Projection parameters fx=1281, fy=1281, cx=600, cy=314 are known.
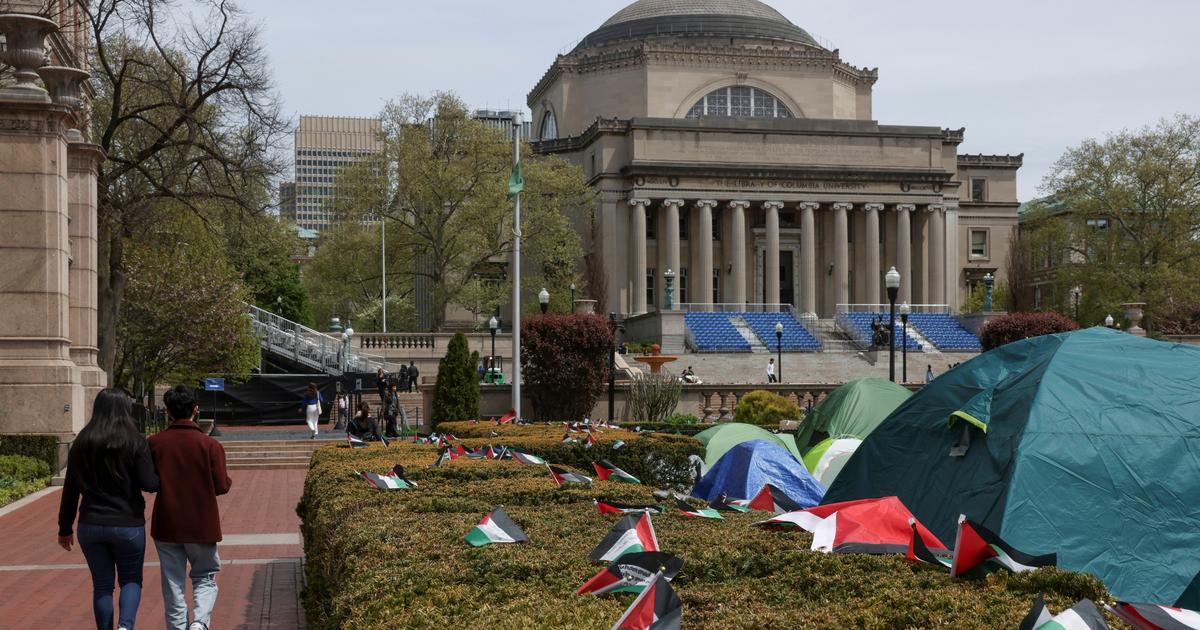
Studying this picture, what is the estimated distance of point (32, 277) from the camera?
2238cm

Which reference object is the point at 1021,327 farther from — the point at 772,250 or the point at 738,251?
the point at 738,251

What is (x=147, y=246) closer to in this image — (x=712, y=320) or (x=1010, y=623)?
(x=712, y=320)

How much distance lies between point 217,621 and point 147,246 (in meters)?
31.9

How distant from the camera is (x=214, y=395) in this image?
42.9 metres

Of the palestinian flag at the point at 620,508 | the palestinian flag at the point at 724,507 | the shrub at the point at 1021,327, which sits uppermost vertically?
the shrub at the point at 1021,327

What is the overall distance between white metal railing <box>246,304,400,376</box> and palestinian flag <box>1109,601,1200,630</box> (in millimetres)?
47557

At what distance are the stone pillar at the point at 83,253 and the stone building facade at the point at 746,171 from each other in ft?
154

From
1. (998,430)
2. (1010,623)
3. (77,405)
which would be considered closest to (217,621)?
(998,430)

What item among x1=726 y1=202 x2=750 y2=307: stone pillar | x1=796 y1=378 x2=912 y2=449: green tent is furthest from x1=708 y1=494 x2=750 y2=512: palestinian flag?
x1=726 y1=202 x2=750 y2=307: stone pillar

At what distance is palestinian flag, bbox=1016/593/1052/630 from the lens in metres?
4.72

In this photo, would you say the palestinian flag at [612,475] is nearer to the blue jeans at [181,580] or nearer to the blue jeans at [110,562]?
the blue jeans at [181,580]

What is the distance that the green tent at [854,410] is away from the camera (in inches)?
861

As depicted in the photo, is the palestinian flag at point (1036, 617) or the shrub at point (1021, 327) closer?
the palestinian flag at point (1036, 617)

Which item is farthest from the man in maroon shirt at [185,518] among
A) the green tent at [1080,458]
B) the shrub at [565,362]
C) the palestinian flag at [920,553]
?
the shrub at [565,362]
